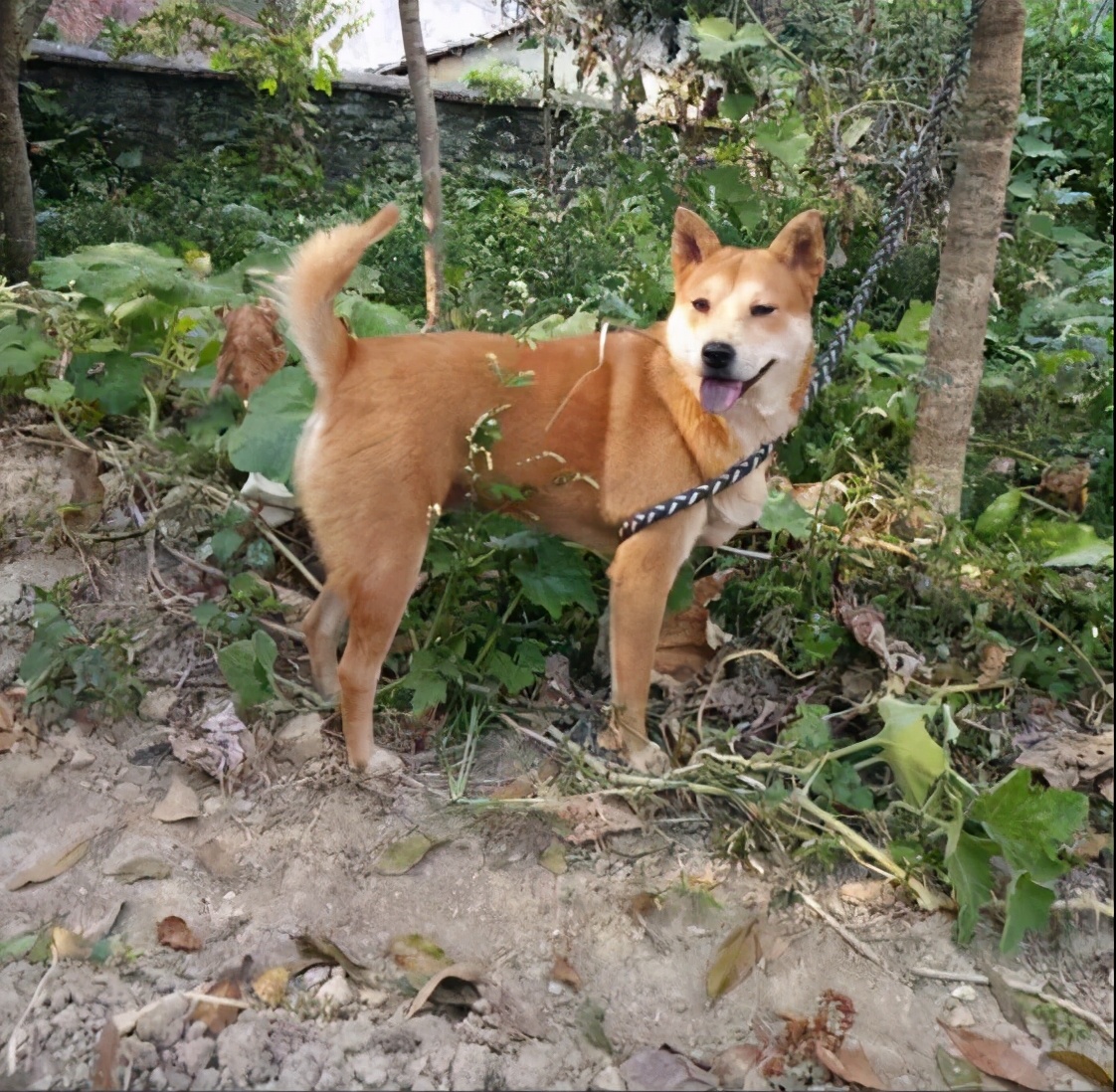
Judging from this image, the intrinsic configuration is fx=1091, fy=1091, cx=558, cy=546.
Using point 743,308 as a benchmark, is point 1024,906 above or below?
below

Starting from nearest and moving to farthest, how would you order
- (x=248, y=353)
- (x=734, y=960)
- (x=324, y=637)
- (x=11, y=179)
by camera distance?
(x=734, y=960) < (x=324, y=637) < (x=248, y=353) < (x=11, y=179)

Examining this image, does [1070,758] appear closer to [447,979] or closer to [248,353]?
[447,979]

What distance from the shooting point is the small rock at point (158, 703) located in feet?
7.64

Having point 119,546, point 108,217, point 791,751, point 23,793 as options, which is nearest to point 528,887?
point 791,751

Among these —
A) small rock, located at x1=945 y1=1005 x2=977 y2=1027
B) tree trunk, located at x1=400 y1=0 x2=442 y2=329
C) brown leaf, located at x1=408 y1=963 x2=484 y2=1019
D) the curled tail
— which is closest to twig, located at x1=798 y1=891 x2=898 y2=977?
small rock, located at x1=945 y1=1005 x2=977 y2=1027

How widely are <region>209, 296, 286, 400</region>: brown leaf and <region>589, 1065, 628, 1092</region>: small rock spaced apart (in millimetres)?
1697

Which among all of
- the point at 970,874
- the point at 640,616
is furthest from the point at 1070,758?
the point at 640,616

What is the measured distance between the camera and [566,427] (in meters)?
2.14

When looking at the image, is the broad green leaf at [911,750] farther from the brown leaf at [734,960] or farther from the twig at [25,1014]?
the twig at [25,1014]

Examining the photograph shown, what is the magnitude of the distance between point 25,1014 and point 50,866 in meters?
0.36

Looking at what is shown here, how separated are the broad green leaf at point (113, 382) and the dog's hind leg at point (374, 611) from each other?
1220 mm

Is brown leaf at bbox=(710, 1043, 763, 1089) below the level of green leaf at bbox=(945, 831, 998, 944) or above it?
below

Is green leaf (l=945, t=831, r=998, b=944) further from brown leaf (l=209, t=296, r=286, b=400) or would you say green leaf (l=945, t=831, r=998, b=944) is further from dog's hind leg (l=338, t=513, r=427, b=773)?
brown leaf (l=209, t=296, r=286, b=400)

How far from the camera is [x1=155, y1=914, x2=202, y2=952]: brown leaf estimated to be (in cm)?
179
